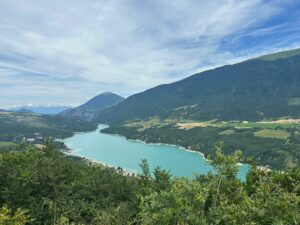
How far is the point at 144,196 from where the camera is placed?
19531mm

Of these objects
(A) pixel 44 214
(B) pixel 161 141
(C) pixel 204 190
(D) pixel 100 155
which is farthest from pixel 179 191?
(B) pixel 161 141

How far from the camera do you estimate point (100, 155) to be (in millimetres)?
142125

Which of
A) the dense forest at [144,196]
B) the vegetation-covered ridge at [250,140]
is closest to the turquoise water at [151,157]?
the vegetation-covered ridge at [250,140]

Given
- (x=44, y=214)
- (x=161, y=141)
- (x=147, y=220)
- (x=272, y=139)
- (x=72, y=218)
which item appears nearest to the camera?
(x=147, y=220)

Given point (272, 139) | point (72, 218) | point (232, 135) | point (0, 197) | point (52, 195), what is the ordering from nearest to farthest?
1. point (72, 218)
2. point (0, 197)
3. point (52, 195)
4. point (272, 139)
5. point (232, 135)

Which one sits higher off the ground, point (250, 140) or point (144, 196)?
point (144, 196)

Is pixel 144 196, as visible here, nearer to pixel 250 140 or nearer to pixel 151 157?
pixel 151 157

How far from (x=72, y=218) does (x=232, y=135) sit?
141898 mm

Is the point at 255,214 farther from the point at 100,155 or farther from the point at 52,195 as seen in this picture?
the point at 100,155

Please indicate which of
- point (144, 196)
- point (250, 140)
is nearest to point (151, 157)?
point (250, 140)

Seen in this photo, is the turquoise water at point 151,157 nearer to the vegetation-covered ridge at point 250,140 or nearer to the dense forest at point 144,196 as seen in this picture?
the vegetation-covered ridge at point 250,140

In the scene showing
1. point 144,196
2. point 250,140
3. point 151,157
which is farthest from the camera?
point 250,140

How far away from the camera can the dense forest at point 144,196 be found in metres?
10.0

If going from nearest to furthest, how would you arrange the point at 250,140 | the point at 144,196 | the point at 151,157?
the point at 144,196
the point at 151,157
the point at 250,140
